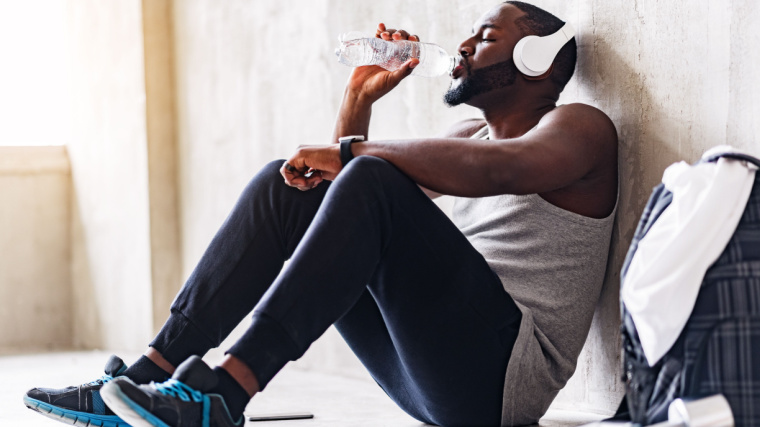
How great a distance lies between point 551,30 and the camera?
197cm

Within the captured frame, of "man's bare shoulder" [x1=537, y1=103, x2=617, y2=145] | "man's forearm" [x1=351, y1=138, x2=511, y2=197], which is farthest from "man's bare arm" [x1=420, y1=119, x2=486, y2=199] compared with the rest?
"man's forearm" [x1=351, y1=138, x2=511, y2=197]

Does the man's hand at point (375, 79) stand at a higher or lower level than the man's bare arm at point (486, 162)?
higher

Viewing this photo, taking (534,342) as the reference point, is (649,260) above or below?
above

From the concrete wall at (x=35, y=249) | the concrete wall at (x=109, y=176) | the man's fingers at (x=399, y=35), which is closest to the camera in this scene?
the man's fingers at (x=399, y=35)

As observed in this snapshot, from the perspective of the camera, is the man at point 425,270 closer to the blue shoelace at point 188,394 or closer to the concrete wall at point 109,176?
the blue shoelace at point 188,394

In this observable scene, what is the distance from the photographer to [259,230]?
69.7 inches

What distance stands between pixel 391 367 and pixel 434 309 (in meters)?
0.29

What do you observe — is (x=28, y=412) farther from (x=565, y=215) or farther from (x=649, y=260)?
(x=649, y=260)

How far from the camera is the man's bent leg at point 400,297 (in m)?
1.43

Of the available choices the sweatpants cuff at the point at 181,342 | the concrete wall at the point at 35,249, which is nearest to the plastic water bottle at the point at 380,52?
the sweatpants cuff at the point at 181,342

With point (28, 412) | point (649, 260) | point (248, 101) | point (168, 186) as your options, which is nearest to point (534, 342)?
point (649, 260)

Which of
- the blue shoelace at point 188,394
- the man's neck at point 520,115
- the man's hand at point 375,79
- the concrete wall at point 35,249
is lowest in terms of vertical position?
the concrete wall at point 35,249

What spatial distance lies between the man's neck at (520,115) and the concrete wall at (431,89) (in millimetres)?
112

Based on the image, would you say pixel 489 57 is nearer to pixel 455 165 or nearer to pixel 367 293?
pixel 455 165
